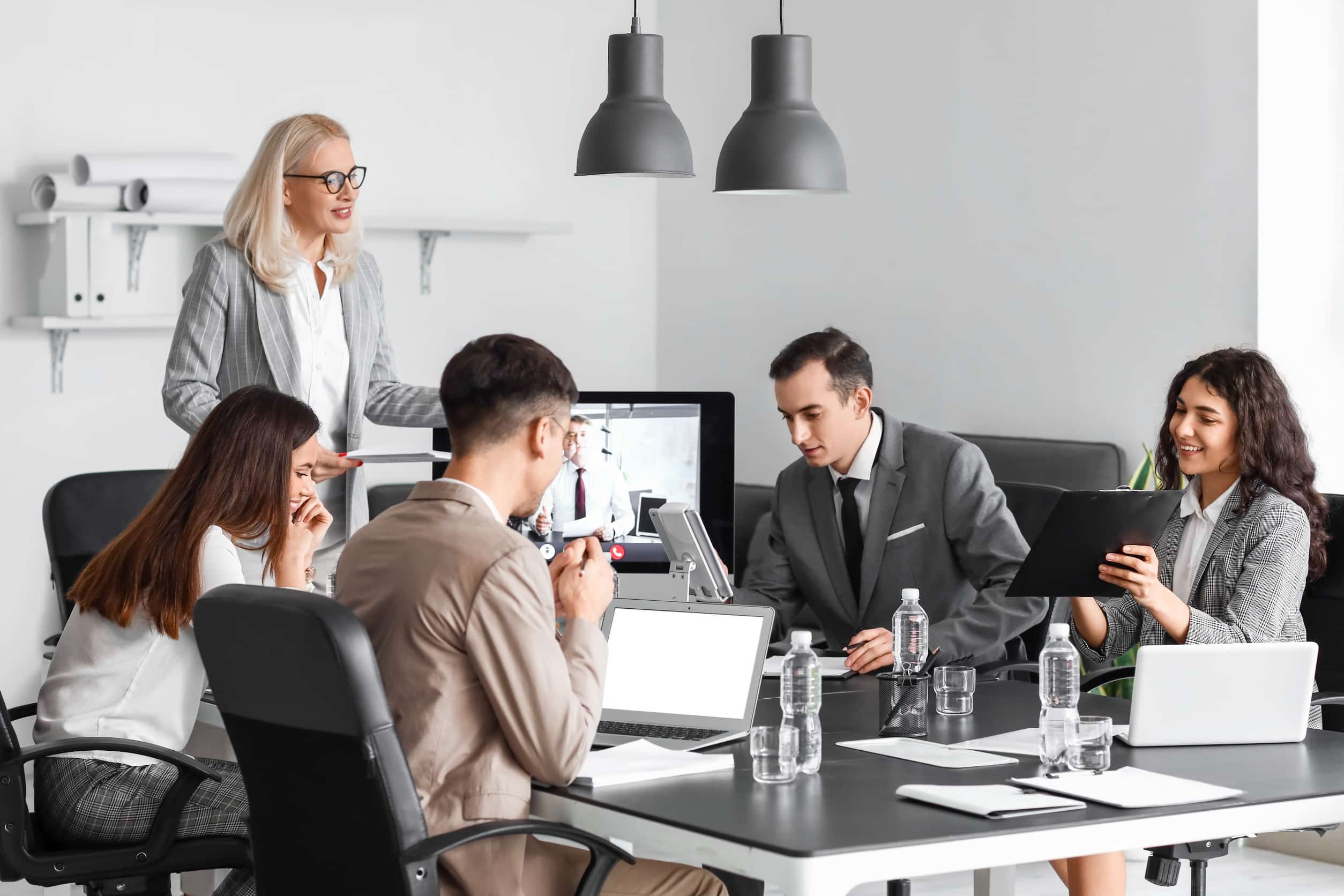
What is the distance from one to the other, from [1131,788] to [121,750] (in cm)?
152

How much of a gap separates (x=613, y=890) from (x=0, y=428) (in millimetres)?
3477

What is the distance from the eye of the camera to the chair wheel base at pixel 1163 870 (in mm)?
2305

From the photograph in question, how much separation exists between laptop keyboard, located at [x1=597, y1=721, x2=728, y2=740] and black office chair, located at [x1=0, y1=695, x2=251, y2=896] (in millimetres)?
633

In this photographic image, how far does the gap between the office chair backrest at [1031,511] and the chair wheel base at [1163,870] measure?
1.26m

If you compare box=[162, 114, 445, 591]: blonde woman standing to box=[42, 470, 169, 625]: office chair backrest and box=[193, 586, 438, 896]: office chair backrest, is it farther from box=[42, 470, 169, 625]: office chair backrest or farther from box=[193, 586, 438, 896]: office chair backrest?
box=[193, 586, 438, 896]: office chair backrest

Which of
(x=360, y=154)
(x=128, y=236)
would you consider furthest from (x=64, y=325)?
(x=360, y=154)

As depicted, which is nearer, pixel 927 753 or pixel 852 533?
pixel 927 753

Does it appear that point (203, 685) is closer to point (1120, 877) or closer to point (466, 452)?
point (466, 452)

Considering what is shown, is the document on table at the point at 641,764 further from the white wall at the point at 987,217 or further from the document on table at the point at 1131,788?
the white wall at the point at 987,217

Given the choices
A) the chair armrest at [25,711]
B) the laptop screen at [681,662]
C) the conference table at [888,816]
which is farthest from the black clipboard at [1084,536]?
the chair armrest at [25,711]

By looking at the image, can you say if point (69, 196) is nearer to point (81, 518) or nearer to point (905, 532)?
point (81, 518)

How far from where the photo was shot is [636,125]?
342 centimetres

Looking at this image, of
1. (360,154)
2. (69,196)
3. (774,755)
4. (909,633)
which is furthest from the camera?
(360,154)

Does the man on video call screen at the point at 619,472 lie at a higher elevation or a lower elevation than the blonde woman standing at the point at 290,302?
lower
